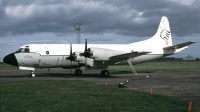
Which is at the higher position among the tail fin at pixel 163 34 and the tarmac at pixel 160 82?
the tail fin at pixel 163 34

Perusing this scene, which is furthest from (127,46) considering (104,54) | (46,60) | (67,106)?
(67,106)

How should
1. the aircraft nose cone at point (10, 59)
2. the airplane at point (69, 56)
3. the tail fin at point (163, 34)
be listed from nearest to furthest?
the aircraft nose cone at point (10, 59) → the airplane at point (69, 56) → the tail fin at point (163, 34)

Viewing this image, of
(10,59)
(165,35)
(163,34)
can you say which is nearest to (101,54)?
(10,59)

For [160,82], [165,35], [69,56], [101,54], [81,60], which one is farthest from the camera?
[165,35]

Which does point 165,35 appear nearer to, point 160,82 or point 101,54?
point 101,54

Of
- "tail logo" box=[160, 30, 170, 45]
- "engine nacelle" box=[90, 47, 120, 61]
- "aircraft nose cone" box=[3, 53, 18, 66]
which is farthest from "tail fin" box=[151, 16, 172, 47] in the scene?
"aircraft nose cone" box=[3, 53, 18, 66]

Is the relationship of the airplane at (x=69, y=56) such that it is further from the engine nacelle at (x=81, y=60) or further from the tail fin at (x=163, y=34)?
the tail fin at (x=163, y=34)

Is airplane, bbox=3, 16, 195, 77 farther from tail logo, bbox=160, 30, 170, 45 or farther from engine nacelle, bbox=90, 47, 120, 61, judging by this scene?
tail logo, bbox=160, 30, 170, 45

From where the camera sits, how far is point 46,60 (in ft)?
94.4

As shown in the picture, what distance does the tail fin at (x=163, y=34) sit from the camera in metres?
35.7

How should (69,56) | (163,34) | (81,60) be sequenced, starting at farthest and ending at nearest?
(163,34), (69,56), (81,60)

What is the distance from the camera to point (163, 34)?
119ft

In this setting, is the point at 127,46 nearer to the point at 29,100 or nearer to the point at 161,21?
the point at 161,21

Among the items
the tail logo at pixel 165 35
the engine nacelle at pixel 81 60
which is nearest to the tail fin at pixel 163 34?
the tail logo at pixel 165 35
